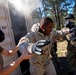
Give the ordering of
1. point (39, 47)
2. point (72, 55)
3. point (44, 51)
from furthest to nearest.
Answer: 1. point (72, 55)
2. point (44, 51)
3. point (39, 47)

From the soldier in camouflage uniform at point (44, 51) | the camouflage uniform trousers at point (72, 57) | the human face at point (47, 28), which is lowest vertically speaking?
the camouflage uniform trousers at point (72, 57)

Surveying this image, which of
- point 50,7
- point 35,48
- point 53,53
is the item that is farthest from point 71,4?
point 35,48

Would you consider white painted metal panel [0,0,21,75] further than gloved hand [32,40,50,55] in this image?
Yes

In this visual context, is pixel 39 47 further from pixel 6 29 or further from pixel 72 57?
pixel 72 57

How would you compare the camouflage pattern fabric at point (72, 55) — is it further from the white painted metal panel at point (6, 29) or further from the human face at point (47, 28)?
the human face at point (47, 28)

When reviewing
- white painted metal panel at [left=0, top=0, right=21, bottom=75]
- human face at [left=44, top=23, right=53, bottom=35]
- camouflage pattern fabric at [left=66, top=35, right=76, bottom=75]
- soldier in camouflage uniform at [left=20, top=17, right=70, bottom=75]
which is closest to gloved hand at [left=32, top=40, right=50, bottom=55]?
soldier in camouflage uniform at [left=20, top=17, right=70, bottom=75]

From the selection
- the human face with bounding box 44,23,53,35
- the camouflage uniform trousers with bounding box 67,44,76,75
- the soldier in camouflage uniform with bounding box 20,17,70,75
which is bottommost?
the camouflage uniform trousers with bounding box 67,44,76,75

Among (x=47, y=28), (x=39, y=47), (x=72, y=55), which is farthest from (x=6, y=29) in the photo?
(x=39, y=47)

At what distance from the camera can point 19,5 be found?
5598mm

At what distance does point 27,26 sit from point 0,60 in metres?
3.11

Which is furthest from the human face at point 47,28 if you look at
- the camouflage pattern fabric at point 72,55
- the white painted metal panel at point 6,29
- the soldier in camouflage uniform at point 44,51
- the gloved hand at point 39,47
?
the camouflage pattern fabric at point 72,55

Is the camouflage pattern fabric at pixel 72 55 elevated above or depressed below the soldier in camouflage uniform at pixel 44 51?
below

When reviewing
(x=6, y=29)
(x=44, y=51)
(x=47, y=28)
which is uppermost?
(x=47, y=28)

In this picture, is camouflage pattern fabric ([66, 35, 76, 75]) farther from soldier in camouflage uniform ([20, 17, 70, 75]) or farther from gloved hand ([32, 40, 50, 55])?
gloved hand ([32, 40, 50, 55])
